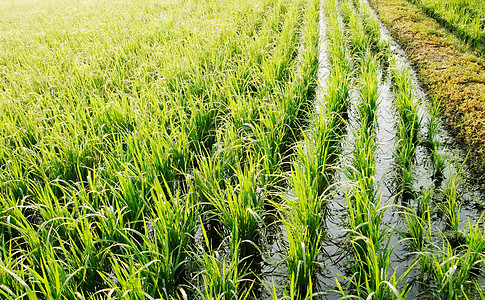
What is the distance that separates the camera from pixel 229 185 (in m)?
2.11

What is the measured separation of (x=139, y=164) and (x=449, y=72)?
371cm

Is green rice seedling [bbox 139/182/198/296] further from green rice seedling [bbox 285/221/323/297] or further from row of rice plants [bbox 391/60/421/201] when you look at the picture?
row of rice plants [bbox 391/60/421/201]

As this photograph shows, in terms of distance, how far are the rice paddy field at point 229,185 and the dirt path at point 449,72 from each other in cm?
15

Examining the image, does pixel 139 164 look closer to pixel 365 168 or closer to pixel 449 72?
pixel 365 168

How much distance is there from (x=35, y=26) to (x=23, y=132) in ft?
20.0

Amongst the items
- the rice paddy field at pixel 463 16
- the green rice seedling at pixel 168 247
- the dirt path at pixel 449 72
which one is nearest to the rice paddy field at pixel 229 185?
the green rice seedling at pixel 168 247

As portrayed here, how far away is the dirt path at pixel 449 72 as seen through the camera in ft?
10.3

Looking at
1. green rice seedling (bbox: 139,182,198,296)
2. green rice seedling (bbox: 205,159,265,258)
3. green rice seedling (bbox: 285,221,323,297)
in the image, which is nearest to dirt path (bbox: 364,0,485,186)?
green rice seedling (bbox: 285,221,323,297)

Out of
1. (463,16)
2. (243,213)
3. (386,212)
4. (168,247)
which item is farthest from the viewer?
(463,16)

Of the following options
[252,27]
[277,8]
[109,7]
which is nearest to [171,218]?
[252,27]

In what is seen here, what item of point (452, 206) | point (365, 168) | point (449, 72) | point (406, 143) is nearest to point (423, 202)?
point (452, 206)

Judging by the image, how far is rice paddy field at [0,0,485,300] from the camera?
5.89 feet

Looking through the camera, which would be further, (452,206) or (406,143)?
(406,143)

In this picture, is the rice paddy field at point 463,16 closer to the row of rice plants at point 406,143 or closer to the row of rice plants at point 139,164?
the row of rice plants at point 139,164
